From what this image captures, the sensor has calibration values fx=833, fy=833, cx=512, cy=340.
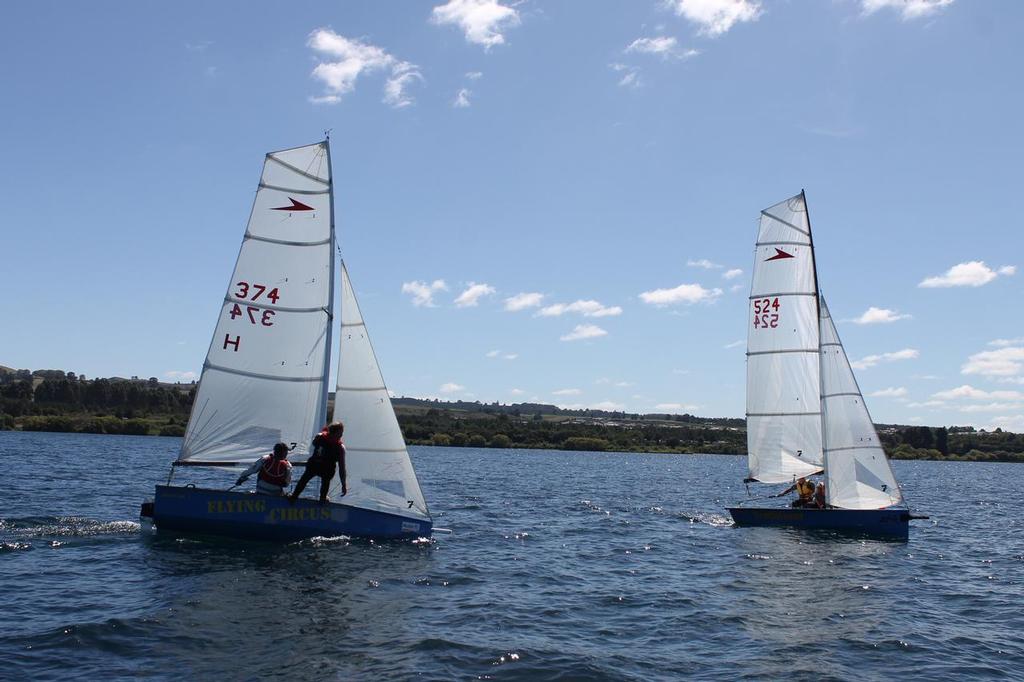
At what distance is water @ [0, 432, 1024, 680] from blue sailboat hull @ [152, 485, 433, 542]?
449mm

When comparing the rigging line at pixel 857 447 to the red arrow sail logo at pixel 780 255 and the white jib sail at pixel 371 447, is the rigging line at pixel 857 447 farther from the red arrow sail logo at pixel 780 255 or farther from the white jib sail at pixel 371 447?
the white jib sail at pixel 371 447

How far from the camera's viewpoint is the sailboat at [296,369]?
22.0m

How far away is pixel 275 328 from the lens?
22266mm

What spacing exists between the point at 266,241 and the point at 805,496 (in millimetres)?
20371

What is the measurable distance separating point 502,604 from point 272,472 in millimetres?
7754

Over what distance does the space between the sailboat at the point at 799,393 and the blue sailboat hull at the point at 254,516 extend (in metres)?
14.9

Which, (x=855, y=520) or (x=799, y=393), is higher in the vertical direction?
(x=799, y=393)

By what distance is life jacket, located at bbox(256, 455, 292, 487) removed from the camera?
21094 millimetres

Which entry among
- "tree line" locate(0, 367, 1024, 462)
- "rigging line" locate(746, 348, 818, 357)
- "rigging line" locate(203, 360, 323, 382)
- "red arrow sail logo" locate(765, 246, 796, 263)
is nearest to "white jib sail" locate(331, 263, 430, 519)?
"rigging line" locate(203, 360, 323, 382)

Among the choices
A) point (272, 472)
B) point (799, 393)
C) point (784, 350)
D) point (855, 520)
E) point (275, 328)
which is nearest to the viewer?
point (272, 472)

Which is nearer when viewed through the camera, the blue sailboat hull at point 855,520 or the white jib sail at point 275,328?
the white jib sail at point 275,328

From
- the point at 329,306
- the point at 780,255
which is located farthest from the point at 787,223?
the point at 329,306

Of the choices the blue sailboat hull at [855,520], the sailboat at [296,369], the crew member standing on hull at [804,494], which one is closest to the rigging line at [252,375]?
the sailboat at [296,369]

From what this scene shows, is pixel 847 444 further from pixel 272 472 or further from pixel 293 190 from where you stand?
pixel 293 190
